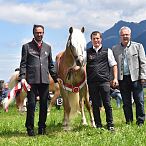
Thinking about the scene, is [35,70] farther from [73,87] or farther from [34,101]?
[73,87]

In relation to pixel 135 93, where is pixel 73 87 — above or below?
above

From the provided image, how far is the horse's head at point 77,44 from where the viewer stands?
7.54 m

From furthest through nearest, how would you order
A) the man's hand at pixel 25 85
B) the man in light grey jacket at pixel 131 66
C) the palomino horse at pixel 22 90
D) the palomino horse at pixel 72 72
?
1. the palomino horse at pixel 22 90
2. the man in light grey jacket at pixel 131 66
3. the palomino horse at pixel 72 72
4. the man's hand at pixel 25 85

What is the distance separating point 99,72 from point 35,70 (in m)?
1.34

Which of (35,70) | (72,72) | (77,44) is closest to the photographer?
(35,70)

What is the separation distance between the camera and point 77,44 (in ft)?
25.0

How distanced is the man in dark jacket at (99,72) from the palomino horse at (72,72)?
0.80 ft

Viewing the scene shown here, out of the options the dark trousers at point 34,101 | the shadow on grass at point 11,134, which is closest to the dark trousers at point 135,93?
the dark trousers at point 34,101

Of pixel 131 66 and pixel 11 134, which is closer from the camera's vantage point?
pixel 11 134

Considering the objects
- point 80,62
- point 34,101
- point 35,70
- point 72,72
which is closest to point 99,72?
point 80,62

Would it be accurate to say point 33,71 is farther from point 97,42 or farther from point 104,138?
point 104,138

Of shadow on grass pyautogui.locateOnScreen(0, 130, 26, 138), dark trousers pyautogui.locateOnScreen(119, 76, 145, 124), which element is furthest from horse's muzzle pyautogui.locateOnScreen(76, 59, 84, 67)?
shadow on grass pyautogui.locateOnScreen(0, 130, 26, 138)

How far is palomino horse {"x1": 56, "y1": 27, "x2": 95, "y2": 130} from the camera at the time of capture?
7633 millimetres

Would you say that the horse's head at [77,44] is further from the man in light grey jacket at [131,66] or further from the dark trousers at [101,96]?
the man in light grey jacket at [131,66]
